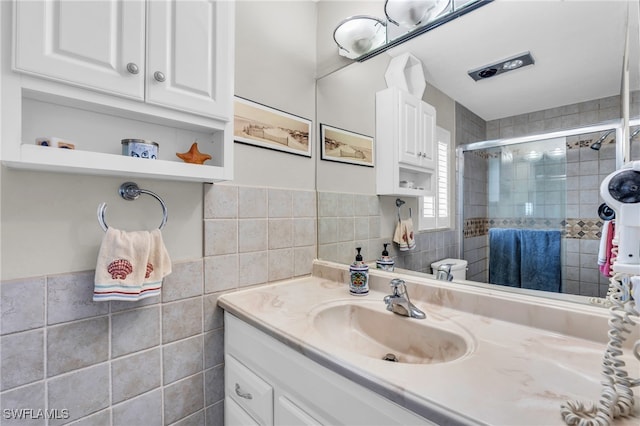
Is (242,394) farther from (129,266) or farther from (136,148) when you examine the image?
(136,148)

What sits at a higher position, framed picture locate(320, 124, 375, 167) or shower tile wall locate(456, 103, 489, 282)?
framed picture locate(320, 124, 375, 167)

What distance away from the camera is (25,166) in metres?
0.71

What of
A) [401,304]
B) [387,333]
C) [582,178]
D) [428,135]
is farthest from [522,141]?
[387,333]

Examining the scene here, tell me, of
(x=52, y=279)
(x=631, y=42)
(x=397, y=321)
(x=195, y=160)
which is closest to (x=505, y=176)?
(x=631, y=42)

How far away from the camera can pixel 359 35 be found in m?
1.35

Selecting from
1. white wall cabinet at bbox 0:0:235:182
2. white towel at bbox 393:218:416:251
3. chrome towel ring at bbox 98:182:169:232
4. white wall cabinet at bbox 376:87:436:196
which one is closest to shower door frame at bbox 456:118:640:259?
white wall cabinet at bbox 376:87:436:196

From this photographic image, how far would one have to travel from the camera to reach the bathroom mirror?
2.58ft

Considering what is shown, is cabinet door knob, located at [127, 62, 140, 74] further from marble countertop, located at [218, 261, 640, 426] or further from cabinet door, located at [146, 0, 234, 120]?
marble countertop, located at [218, 261, 640, 426]

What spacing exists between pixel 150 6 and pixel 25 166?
531 mm

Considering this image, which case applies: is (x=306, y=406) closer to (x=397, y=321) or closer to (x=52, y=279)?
(x=397, y=321)

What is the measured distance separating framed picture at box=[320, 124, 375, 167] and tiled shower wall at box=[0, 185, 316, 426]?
331mm

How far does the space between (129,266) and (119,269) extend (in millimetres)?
25

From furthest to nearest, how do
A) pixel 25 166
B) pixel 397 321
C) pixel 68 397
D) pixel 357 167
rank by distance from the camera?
pixel 357 167, pixel 397 321, pixel 68 397, pixel 25 166

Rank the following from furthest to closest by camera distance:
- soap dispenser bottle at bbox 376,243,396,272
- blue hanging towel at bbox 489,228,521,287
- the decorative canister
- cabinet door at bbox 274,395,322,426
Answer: soap dispenser bottle at bbox 376,243,396,272 → blue hanging towel at bbox 489,228,521,287 → the decorative canister → cabinet door at bbox 274,395,322,426
